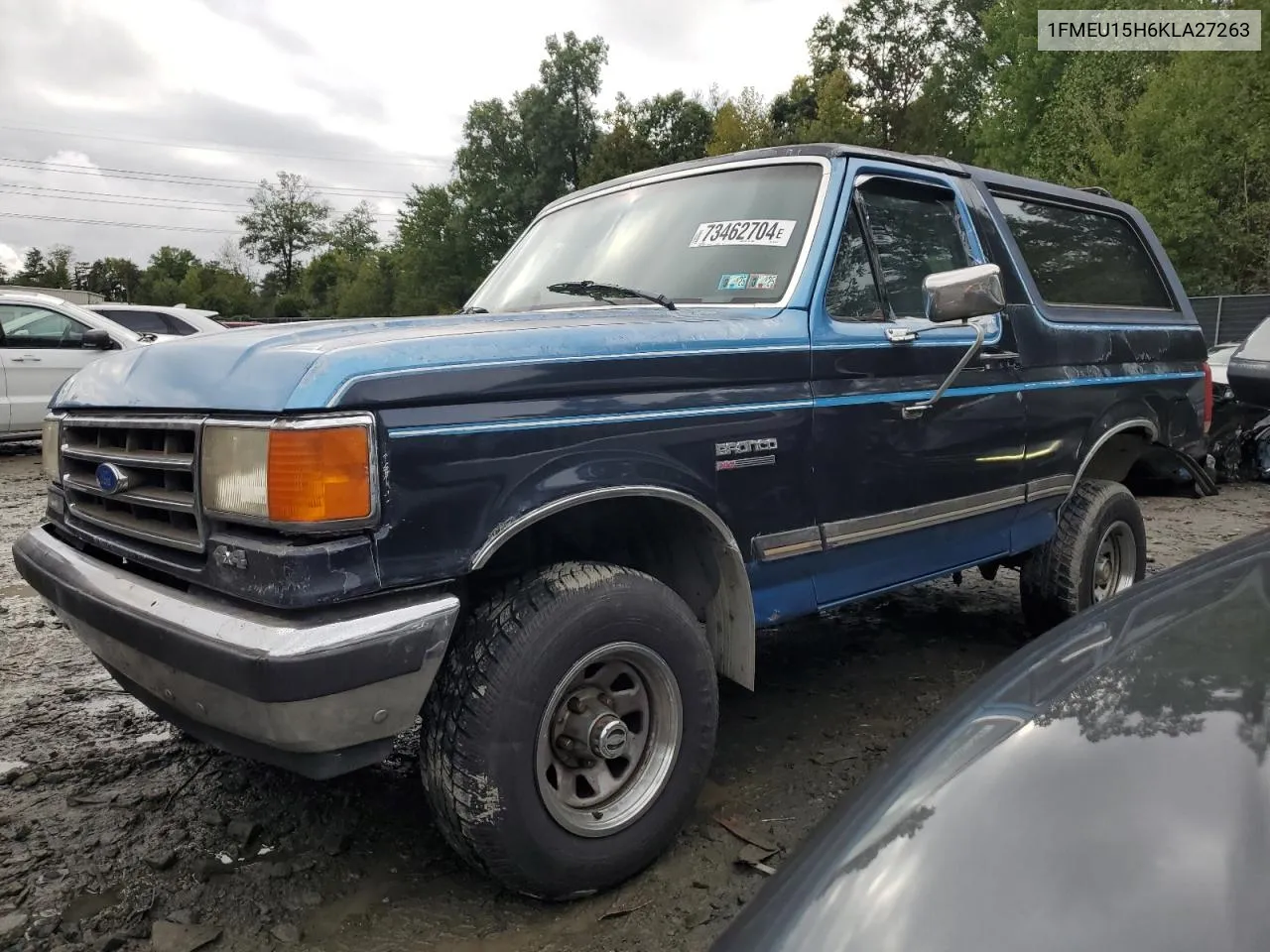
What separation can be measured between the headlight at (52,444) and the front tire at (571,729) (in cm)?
147

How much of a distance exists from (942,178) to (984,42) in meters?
44.5

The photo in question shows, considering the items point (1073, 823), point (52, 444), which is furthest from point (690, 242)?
point (1073, 823)

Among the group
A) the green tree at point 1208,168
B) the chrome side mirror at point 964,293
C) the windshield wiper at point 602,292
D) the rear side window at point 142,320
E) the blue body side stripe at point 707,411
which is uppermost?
the green tree at point 1208,168

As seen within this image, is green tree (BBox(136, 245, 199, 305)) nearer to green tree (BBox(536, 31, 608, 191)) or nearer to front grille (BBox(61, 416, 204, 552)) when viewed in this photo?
green tree (BBox(536, 31, 608, 191))

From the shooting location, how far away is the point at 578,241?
3.48m

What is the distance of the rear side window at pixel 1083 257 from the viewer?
12.8 feet

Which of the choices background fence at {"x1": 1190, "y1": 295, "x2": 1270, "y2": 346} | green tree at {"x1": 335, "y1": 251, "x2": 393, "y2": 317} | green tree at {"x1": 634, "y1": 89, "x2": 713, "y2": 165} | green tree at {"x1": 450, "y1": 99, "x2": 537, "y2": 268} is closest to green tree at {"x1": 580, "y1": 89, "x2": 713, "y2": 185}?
green tree at {"x1": 634, "y1": 89, "x2": 713, "y2": 165}

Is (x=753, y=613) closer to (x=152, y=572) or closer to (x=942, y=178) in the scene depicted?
(x=152, y=572)

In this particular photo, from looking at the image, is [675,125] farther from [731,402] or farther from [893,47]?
[731,402]

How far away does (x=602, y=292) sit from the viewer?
3.02 meters

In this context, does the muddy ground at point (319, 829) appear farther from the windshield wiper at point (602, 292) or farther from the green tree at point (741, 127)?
the green tree at point (741, 127)

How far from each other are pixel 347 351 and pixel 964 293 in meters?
1.71

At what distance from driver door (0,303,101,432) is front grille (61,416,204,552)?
8.29m

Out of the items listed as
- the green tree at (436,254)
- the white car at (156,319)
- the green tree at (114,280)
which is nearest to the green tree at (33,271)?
the green tree at (114,280)
